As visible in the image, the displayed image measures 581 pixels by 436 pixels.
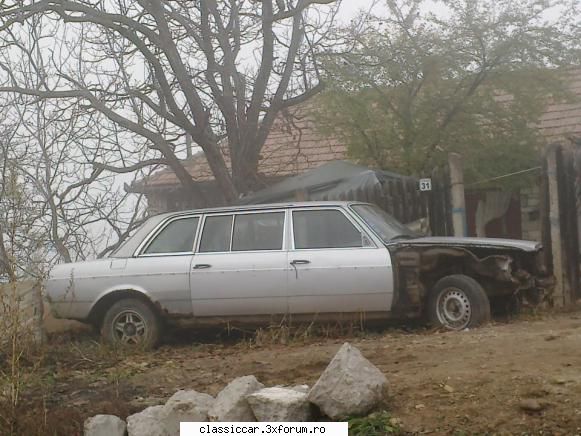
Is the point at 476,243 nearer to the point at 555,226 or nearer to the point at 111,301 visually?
the point at 555,226

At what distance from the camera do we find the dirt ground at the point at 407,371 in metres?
4.85

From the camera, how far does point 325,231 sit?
859 cm

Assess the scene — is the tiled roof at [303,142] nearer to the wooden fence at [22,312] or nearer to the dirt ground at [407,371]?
the wooden fence at [22,312]

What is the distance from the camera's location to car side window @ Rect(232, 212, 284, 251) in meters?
8.65

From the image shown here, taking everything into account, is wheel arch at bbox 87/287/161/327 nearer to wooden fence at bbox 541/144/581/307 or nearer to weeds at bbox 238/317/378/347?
weeds at bbox 238/317/378/347

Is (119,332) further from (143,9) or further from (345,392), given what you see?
(143,9)

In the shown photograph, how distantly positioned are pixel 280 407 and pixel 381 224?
387cm

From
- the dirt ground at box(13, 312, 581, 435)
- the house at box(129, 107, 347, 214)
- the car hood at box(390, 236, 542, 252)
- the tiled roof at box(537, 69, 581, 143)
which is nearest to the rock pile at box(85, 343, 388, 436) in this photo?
the dirt ground at box(13, 312, 581, 435)

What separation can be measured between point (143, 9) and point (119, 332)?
5682 millimetres

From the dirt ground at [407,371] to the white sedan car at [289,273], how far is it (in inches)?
12.3

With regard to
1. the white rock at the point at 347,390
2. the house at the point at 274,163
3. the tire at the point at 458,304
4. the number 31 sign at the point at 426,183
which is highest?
the house at the point at 274,163

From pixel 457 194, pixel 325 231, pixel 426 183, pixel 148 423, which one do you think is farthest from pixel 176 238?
pixel 148 423

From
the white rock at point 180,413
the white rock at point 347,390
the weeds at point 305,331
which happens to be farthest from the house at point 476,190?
the white rock at point 347,390

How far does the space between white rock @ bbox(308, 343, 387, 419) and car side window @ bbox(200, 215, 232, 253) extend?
3.77 metres
